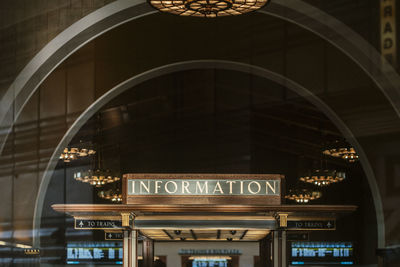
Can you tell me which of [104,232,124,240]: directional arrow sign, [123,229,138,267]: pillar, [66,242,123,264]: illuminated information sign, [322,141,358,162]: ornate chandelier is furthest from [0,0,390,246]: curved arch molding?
[66,242,123,264]: illuminated information sign

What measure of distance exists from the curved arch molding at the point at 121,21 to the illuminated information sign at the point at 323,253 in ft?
26.7

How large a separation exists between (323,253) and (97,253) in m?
6.41

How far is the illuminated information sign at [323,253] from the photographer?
62.4 feet

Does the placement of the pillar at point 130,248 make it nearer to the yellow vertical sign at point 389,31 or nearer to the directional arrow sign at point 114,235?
the directional arrow sign at point 114,235

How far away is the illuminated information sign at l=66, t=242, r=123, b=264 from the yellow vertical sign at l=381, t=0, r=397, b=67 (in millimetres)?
10778

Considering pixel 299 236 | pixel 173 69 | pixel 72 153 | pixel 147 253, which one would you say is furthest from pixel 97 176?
pixel 299 236

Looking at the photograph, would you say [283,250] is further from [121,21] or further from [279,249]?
[121,21]

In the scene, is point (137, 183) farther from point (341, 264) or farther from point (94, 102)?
point (341, 264)

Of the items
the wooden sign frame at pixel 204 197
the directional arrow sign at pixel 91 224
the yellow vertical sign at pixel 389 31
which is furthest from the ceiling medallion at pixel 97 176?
the yellow vertical sign at pixel 389 31

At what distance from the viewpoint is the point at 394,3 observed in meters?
9.88

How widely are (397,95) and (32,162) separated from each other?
6.06 metres

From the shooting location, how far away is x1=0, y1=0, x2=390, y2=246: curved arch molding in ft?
32.6

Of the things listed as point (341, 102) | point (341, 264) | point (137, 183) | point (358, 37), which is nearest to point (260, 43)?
point (341, 102)

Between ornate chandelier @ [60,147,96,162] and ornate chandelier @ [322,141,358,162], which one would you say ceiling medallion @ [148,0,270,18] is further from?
ornate chandelier @ [322,141,358,162]
